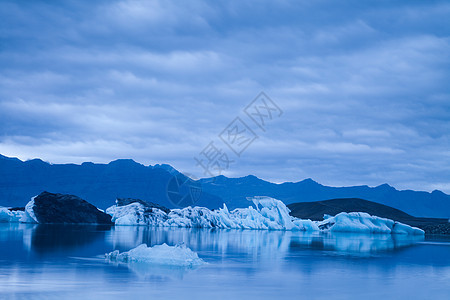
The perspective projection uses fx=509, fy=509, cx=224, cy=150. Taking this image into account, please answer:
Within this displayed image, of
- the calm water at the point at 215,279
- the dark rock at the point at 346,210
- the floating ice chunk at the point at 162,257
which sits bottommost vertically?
the calm water at the point at 215,279

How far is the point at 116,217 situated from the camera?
2842 inches

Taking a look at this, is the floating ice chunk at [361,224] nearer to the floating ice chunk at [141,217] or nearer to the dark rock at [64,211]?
the floating ice chunk at [141,217]

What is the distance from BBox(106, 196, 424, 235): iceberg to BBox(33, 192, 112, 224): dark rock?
12.1ft

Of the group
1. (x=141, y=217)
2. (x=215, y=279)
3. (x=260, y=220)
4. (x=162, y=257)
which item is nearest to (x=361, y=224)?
Answer: (x=260, y=220)

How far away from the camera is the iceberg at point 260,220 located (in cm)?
6675

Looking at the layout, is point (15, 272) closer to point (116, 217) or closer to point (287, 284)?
point (287, 284)

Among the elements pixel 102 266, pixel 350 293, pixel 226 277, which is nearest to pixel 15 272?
pixel 102 266

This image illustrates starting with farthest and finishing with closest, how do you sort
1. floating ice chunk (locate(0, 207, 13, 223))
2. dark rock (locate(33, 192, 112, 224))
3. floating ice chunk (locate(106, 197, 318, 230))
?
1. floating ice chunk (locate(0, 207, 13, 223))
2. floating ice chunk (locate(106, 197, 318, 230))
3. dark rock (locate(33, 192, 112, 224))

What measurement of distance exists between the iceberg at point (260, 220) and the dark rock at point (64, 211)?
369 cm

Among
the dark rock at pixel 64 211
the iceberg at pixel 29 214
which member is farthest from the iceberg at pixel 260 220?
the iceberg at pixel 29 214

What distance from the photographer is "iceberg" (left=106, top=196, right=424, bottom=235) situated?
66750 millimetres

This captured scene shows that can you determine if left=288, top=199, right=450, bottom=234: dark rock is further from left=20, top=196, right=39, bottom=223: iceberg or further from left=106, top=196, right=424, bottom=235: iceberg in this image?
left=20, top=196, right=39, bottom=223: iceberg

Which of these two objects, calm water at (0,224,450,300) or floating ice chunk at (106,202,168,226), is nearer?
calm water at (0,224,450,300)

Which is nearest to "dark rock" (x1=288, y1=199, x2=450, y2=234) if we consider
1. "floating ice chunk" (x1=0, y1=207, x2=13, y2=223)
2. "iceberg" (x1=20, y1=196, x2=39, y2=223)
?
"iceberg" (x1=20, y1=196, x2=39, y2=223)
